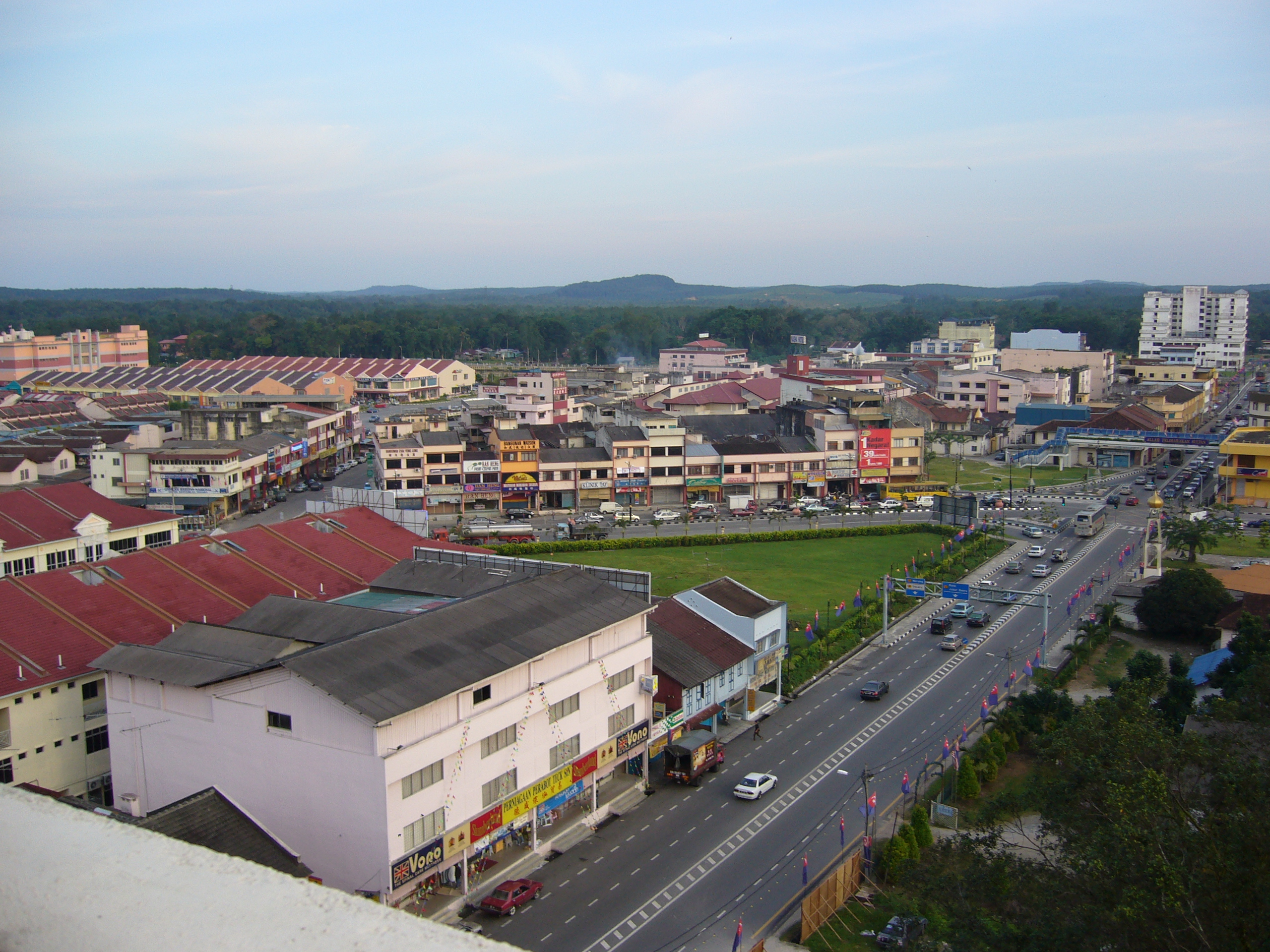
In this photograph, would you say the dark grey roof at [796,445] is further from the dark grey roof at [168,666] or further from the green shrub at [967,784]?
the dark grey roof at [168,666]

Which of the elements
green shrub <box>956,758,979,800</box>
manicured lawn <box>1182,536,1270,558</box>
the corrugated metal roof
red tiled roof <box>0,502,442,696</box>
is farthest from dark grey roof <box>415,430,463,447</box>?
green shrub <box>956,758,979,800</box>

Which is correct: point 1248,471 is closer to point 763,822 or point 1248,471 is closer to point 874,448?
point 874,448

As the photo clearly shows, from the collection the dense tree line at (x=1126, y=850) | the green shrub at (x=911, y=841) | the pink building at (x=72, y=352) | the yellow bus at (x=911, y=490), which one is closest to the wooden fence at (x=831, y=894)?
the dense tree line at (x=1126, y=850)

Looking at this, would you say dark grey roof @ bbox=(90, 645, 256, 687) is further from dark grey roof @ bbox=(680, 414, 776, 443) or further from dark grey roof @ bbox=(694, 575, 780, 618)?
dark grey roof @ bbox=(680, 414, 776, 443)

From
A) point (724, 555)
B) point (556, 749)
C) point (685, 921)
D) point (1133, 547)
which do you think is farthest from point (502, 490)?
point (685, 921)

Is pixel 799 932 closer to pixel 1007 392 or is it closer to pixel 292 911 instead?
pixel 292 911

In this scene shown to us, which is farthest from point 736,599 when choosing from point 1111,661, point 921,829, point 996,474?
point 996,474
